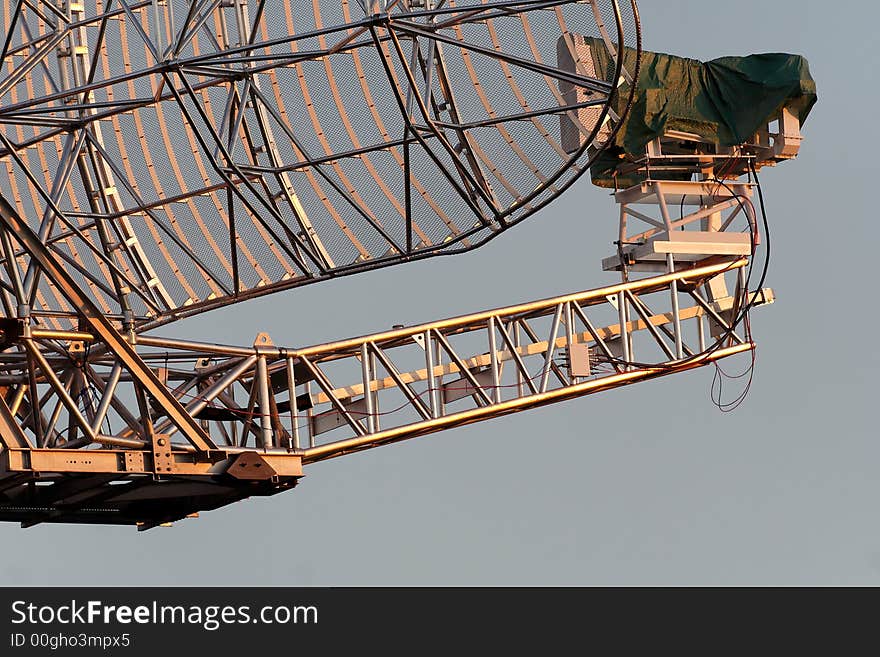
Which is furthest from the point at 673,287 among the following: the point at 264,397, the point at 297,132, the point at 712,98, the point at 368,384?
the point at 264,397

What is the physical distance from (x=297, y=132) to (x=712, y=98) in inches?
424

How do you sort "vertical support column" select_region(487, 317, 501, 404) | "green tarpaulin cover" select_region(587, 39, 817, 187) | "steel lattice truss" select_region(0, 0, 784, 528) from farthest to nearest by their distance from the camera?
1. "green tarpaulin cover" select_region(587, 39, 817, 187)
2. "vertical support column" select_region(487, 317, 501, 404)
3. "steel lattice truss" select_region(0, 0, 784, 528)

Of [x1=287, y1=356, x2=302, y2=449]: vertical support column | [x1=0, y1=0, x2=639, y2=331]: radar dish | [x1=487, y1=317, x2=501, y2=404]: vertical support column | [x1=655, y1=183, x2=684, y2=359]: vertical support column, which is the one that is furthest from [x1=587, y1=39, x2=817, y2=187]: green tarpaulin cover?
[x1=287, y1=356, x2=302, y2=449]: vertical support column

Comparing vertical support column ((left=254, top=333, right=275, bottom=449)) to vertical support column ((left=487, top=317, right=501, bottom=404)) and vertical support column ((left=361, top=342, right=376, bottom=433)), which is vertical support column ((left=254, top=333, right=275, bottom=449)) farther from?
vertical support column ((left=487, top=317, right=501, bottom=404))

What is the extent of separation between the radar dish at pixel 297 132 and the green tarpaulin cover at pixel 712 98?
776cm

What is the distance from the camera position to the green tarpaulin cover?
4194cm

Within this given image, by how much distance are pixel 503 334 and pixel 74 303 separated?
35.0 ft

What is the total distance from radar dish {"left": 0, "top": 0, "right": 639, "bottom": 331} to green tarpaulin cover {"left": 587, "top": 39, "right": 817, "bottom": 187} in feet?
25.5

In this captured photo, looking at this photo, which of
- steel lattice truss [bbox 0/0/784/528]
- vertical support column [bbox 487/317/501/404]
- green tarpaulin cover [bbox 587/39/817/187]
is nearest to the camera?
steel lattice truss [bbox 0/0/784/528]

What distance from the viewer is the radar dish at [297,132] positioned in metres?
31.1

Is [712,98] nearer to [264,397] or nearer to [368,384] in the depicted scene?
[368,384]

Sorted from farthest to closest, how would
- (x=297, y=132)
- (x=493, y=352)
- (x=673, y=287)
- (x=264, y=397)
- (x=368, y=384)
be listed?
(x=673, y=287)
(x=493, y=352)
(x=368, y=384)
(x=297, y=132)
(x=264, y=397)

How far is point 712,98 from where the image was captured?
42.9 m

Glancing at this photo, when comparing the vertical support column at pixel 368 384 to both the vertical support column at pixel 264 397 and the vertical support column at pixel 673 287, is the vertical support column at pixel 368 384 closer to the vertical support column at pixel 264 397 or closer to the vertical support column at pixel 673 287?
the vertical support column at pixel 264 397
